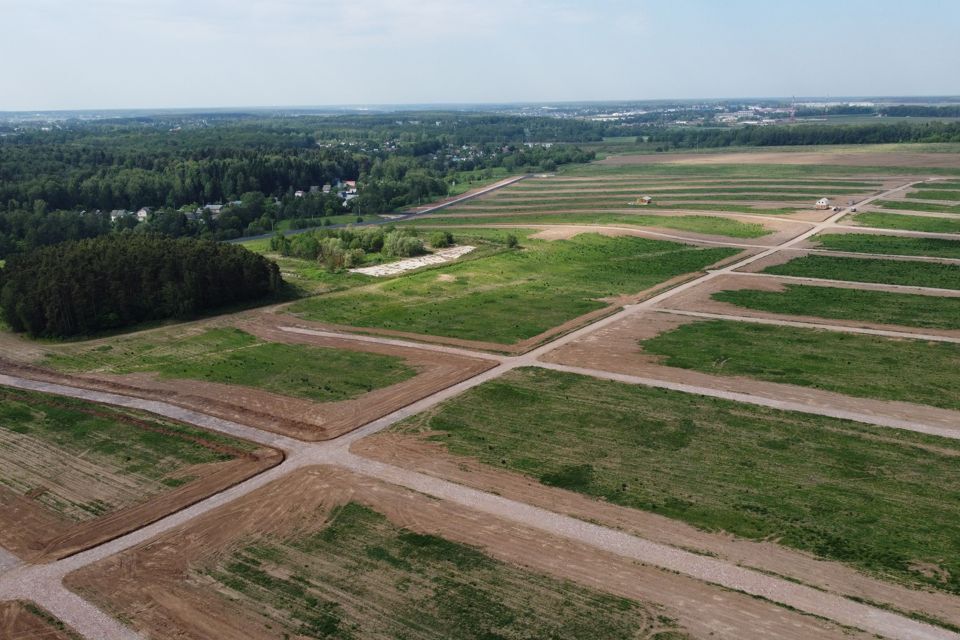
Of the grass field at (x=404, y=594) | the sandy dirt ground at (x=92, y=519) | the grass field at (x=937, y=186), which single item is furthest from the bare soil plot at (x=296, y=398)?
the grass field at (x=937, y=186)

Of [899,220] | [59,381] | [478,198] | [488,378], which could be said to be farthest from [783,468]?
[478,198]

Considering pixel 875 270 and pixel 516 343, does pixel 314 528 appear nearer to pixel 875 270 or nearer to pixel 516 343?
pixel 516 343

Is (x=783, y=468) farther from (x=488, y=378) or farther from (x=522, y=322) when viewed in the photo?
(x=522, y=322)

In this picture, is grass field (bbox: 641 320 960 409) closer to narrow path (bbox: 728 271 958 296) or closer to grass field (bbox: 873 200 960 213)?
narrow path (bbox: 728 271 958 296)

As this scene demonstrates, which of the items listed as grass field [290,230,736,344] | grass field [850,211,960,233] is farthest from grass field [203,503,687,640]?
grass field [850,211,960,233]

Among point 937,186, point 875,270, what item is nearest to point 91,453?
point 875,270

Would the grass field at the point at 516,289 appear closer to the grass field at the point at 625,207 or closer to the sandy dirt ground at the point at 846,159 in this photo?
the grass field at the point at 625,207
